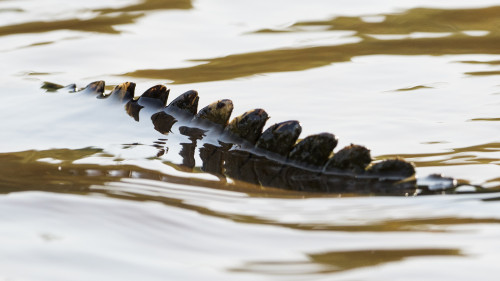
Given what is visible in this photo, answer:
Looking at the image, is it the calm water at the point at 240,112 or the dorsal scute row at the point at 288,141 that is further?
the dorsal scute row at the point at 288,141

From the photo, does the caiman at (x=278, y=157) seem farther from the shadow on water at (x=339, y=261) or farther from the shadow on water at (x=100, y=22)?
the shadow on water at (x=100, y=22)

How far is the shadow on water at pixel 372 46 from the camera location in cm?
389

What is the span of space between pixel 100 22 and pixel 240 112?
180cm

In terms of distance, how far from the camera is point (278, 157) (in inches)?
95.4

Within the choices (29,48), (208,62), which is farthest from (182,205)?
(29,48)

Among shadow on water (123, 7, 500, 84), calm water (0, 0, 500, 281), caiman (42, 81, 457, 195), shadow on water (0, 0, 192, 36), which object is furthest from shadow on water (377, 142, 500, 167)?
shadow on water (0, 0, 192, 36)

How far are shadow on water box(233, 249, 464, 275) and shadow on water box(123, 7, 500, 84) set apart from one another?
201 cm

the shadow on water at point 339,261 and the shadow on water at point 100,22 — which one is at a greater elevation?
the shadow on water at point 100,22

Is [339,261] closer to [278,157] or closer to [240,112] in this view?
[278,157]

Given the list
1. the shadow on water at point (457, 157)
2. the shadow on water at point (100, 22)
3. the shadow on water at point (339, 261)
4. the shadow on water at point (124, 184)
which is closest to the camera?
the shadow on water at point (339, 261)

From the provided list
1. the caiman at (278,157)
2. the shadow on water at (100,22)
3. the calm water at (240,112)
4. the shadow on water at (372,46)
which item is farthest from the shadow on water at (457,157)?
the shadow on water at (100,22)

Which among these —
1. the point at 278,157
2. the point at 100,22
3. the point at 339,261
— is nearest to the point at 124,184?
the point at 278,157

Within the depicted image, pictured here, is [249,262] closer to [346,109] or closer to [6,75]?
[346,109]

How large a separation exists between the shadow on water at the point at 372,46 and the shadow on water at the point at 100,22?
30.1 inches
